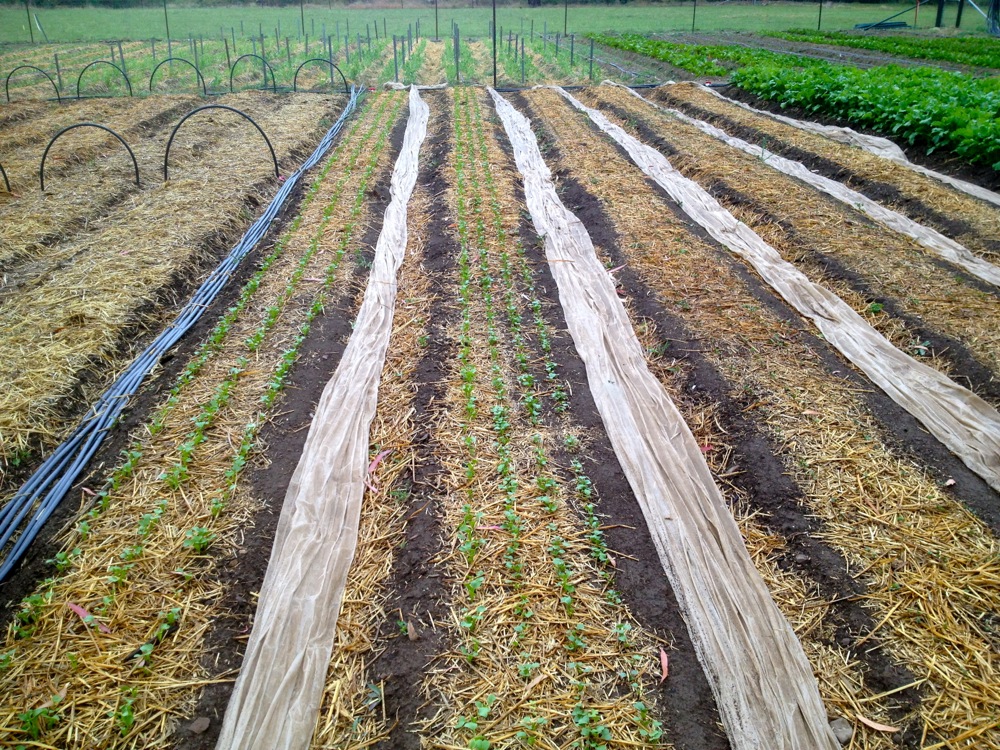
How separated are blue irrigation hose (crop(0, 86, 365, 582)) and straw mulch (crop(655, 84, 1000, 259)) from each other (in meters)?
7.59

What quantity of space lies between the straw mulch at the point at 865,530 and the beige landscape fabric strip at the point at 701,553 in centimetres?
13

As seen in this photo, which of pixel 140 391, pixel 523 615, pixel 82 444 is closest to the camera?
pixel 523 615

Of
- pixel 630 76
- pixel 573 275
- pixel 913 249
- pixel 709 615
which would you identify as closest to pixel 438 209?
pixel 573 275

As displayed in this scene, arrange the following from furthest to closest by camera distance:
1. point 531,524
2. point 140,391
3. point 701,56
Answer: point 701,56 → point 140,391 → point 531,524

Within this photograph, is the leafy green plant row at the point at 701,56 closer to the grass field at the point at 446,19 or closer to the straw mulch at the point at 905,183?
the straw mulch at the point at 905,183

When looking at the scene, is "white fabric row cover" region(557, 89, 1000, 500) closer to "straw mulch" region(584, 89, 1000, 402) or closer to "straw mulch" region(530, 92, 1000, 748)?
"straw mulch" region(584, 89, 1000, 402)

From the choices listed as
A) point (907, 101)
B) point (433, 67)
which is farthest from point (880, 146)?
point (433, 67)

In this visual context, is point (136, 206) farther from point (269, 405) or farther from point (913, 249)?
point (913, 249)

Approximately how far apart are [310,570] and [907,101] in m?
11.3

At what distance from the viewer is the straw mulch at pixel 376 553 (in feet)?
8.76

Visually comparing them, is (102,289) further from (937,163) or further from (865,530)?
(937,163)

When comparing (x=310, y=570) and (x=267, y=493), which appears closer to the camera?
(x=310, y=570)

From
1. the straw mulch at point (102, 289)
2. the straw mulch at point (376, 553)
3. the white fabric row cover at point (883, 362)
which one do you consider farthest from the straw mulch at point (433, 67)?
the straw mulch at point (376, 553)

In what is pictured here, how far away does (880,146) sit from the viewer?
32.3 ft
